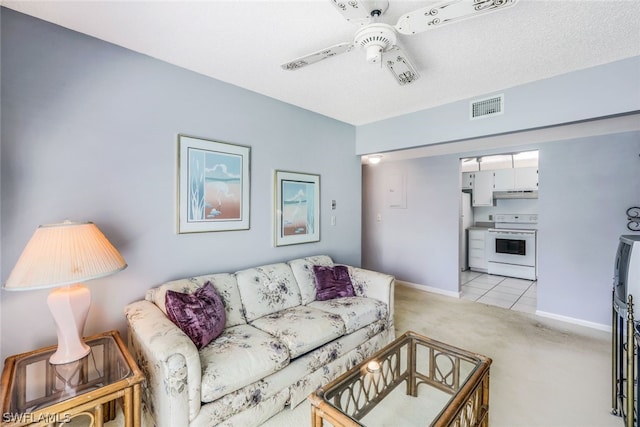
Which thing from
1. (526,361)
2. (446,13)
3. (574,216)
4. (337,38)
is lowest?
(526,361)

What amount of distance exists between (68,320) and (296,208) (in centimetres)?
200

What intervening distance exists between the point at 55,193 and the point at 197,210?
0.85m

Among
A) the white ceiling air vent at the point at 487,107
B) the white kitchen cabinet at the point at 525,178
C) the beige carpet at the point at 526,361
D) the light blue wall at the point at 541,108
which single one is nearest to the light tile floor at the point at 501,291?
the beige carpet at the point at 526,361

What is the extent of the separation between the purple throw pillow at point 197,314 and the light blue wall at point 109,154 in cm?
43

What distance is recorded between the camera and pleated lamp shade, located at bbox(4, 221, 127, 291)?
1.34 m

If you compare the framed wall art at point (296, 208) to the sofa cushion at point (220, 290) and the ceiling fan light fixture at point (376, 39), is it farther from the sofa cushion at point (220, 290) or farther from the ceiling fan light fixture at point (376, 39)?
the ceiling fan light fixture at point (376, 39)

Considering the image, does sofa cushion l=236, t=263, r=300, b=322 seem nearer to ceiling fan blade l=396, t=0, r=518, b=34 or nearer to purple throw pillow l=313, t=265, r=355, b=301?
purple throw pillow l=313, t=265, r=355, b=301

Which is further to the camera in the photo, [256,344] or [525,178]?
[525,178]

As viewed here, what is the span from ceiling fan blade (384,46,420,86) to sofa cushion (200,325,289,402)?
1920 millimetres

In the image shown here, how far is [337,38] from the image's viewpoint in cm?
183

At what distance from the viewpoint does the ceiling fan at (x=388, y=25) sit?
1.21 meters

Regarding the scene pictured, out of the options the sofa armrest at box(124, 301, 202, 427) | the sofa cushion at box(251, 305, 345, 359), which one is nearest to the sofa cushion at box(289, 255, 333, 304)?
the sofa cushion at box(251, 305, 345, 359)

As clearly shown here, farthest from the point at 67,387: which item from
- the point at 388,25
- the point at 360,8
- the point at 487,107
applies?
the point at 487,107

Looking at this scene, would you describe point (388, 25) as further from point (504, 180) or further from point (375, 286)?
point (504, 180)
